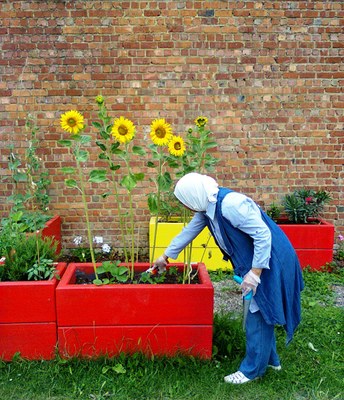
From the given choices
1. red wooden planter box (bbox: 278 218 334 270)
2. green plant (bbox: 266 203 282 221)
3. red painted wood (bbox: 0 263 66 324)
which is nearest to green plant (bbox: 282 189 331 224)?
green plant (bbox: 266 203 282 221)

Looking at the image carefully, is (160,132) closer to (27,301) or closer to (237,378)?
(27,301)

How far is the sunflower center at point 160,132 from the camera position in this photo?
106 inches

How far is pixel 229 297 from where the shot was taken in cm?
409

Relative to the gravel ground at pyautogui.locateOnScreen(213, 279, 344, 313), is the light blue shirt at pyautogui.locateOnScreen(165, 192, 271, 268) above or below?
above

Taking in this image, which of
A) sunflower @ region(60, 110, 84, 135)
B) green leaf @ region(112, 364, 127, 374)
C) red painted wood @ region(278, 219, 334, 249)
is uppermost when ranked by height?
sunflower @ region(60, 110, 84, 135)

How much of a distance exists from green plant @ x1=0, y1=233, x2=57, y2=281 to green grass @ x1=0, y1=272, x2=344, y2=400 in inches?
22.9

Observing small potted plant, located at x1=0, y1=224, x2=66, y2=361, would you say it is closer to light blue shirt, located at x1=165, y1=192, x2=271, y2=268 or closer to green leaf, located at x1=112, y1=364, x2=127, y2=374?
green leaf, located at x1=112, y1=364, x2=127, y2=374

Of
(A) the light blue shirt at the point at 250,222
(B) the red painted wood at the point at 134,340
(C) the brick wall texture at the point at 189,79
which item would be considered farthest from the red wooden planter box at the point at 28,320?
(C) the brick wall texture at the point at 189,79

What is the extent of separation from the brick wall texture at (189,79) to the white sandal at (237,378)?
2809 mm

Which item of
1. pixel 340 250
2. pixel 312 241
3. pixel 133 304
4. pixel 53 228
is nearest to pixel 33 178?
pixel 53 228

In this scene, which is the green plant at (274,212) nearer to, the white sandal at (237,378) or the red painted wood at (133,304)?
the red painted wood at (133,304)

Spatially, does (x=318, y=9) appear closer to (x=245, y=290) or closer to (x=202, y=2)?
(x=202, y=2)

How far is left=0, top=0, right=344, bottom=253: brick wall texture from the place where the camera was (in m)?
4.83

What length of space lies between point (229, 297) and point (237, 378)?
4.83 ft
